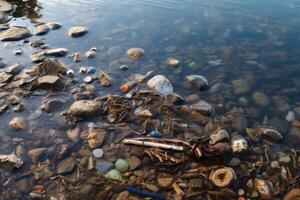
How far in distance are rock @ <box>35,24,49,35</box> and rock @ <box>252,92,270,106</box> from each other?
21.2 feet

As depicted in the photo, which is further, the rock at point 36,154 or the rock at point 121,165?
the rock at point 36,154

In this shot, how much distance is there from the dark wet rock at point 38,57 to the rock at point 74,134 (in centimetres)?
296

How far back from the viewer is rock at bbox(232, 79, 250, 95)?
6766mm

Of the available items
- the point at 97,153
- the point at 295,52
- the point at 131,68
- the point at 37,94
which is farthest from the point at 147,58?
the point at 295,52

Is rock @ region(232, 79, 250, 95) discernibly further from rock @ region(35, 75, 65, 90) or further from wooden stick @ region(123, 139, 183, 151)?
rock @ region(35, 75, 65, 90)

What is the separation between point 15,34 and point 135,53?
377 cm

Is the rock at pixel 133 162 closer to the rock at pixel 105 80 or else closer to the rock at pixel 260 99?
the rock at pixel 105 80

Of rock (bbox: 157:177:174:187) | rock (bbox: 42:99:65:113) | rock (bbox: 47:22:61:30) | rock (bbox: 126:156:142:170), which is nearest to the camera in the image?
rock (bbox: 157:177:174:187)

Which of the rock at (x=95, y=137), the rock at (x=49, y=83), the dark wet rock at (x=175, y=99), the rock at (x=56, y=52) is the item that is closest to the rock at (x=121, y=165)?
the rock at (x=95, y=137)

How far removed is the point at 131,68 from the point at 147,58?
2.29 ft

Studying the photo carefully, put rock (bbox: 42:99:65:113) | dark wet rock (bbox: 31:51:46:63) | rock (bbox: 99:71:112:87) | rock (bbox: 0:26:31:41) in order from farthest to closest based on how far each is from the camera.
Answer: rock (bbox: 0:26:31:41) < dark wet rock (bbox: 31:51:46:63) < rock (bbox: 99:71:112:87) < rock (bbox: 42:99:65:113)

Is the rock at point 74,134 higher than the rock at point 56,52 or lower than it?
lower

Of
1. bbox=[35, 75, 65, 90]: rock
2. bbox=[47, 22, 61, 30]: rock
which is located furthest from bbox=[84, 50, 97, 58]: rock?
bbox=[47, 22, 61, 30]: rock

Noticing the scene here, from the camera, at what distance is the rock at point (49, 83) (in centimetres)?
643
